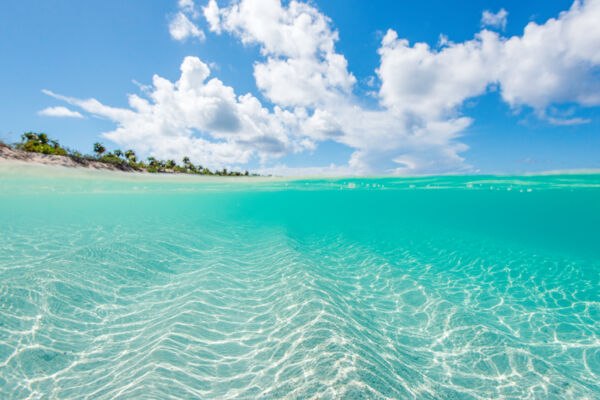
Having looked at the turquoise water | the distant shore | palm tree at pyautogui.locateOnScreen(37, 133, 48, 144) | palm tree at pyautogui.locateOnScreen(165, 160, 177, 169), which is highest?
palm tree at pyautogui.locateOnScreen(37, 133, 48, 144)

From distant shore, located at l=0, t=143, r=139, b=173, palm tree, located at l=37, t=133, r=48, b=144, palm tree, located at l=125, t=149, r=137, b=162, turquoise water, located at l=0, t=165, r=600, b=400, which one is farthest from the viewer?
palm tree, located at l=125, t=149, r=137, b=162

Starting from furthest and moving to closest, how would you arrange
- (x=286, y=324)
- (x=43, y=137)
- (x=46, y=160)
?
(x=43, y=137) < (x=46, y=160) < (x=286, y=324)

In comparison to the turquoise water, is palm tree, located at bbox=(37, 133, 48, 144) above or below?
above

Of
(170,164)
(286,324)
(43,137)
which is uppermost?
(43,137)

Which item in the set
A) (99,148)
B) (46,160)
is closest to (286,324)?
(46,160)

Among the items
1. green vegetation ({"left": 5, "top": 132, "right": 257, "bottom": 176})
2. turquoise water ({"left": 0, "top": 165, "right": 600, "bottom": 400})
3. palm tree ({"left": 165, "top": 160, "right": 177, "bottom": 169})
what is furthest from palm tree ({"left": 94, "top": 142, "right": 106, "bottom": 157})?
turquoise water ({"left": 0, "top": 165, "right": 600, "bottom": 400})

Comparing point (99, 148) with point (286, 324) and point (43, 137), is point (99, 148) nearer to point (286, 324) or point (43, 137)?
point (43, 137)

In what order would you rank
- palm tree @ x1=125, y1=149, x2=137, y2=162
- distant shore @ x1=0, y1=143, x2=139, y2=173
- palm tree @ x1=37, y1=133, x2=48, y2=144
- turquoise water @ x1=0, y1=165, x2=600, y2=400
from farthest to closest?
1. palm tree @ x1=125, y1=149, x2=137, y2=162
2. palm tree @ x1=37, y1=133, x2=48, y2=144
3. distant shore @ x1=0, y1=143, x2=139, y2=173
4. turquoise water @ x1=0, y1=165, x2=600, y2=400

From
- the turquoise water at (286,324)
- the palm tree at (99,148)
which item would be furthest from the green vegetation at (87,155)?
the turquoise water at (286,324)

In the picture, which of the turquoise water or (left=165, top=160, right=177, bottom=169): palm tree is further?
(left=165, top=160, right=177, bottom=169): palm tree

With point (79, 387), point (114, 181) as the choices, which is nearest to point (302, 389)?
point (79, 387)

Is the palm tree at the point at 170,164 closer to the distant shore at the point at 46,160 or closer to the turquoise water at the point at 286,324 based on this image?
the distant shore at the point at 46,160

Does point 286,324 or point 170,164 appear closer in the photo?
point 286,324

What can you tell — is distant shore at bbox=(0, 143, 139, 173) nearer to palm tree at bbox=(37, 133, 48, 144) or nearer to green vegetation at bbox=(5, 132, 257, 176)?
green vegetation at bbox=(5, 132, 257, 176)
